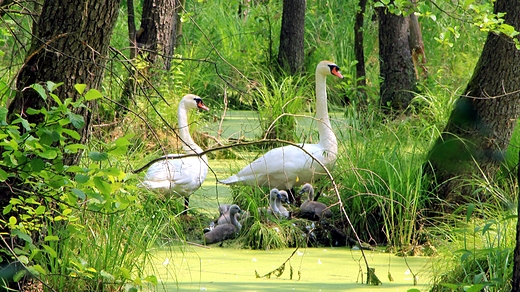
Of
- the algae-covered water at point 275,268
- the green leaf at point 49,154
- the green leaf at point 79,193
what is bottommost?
the algae-covered water at point 275,268

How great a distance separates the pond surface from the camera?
174 inches

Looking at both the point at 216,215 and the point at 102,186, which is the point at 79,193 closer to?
the point at 102,186

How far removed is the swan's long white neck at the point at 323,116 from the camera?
6297 millimetres

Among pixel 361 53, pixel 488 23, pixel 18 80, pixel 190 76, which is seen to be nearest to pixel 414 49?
pixel 361 53

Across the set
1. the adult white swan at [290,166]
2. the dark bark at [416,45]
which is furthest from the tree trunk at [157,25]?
the dark bark at [416,45]

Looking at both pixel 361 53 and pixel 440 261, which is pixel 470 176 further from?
pixel 361 53

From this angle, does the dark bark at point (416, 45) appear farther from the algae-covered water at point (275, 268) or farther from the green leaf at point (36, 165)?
the green leaf at point (36, 165)

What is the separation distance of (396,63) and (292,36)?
305cm

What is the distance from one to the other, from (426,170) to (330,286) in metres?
1.52

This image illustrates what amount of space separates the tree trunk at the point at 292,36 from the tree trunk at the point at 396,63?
2793 millimetres

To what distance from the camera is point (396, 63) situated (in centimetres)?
961

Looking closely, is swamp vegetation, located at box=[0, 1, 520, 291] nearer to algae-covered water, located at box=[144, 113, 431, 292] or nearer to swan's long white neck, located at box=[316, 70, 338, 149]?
algae-covered water, located at box=[144, 113, 431, 292]

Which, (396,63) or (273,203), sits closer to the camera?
Answer: (273,203)

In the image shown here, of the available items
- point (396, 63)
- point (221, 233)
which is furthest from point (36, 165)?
point (396, 63)
